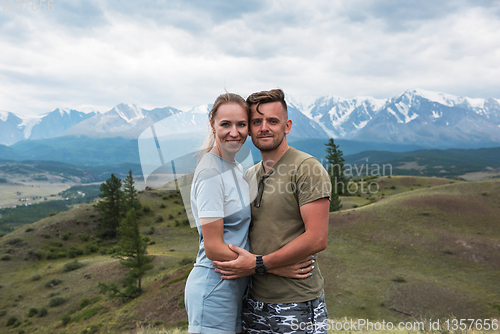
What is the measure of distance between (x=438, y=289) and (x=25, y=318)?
3138cm

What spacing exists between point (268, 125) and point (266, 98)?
1.06ft

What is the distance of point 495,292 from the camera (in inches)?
593

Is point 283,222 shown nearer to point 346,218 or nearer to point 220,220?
point 220,220

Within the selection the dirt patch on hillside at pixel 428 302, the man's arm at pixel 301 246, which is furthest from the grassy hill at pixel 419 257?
the man's arm at pixel 301 246

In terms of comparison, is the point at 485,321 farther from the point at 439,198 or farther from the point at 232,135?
the point at 439,198

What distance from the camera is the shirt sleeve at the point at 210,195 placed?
2.78m

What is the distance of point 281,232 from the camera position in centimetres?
313

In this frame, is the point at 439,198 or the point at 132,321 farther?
the point at 439,198

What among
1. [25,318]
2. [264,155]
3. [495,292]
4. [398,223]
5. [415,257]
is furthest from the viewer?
[398,223]

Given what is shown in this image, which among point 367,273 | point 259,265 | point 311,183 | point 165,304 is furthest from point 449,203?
point 259,265

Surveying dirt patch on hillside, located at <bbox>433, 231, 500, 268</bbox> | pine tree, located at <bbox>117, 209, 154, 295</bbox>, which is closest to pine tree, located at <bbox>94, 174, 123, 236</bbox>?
pine tree, located at <bbox>117, 209, 154, 295</bbox>

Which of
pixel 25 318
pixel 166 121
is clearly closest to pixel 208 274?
pixel 166 121

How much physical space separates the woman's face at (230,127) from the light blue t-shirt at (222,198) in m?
0.18

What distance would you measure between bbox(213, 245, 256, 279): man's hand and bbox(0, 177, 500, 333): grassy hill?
12552 millimetres
